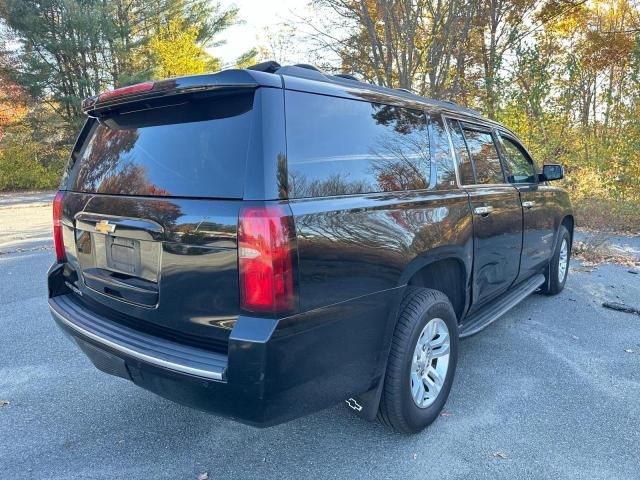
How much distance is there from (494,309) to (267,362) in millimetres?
2440

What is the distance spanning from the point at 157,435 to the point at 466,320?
7.36ft

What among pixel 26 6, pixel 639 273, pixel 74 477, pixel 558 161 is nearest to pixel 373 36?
pixel 558 161

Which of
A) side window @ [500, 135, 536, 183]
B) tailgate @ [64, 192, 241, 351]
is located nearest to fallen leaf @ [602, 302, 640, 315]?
side window @ [500, 135, 536, 183]

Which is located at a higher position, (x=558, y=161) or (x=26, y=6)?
(x=26, y=6)

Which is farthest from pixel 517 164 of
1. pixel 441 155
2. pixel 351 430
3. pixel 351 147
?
pixel 351 430

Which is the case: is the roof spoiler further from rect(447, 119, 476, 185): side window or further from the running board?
the running board

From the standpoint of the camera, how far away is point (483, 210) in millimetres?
3199

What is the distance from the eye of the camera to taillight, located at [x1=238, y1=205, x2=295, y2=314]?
1785 mm

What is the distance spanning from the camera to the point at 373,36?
39.0 feet

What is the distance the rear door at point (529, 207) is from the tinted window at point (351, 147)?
61.4 inches

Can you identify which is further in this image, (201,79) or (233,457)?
(233,457)

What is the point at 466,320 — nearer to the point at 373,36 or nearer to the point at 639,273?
the point at 639,273

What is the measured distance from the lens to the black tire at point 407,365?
94.7 inches

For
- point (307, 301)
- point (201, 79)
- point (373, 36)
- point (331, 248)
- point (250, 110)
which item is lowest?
point (307, 301)
